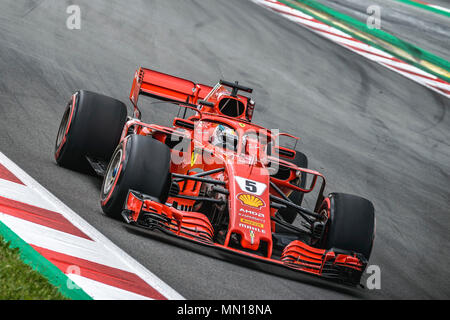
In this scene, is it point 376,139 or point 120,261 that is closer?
point 120,261

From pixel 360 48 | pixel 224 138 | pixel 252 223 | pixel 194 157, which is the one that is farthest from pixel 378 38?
pixel 252 223

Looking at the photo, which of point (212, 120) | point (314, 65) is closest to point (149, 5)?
point (314, 65)

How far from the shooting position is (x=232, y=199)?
6.83m

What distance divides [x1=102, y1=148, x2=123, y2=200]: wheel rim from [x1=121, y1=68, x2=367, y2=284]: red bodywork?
49 cm

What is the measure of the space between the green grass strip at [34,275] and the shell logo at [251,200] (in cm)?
228

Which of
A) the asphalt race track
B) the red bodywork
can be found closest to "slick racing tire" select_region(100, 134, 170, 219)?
the red bodywork

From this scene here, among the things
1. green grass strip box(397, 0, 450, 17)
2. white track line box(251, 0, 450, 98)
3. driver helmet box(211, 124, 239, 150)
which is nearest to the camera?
driver helmet box(211, 124, 239, 150)

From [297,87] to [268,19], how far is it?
442 cm

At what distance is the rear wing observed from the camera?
999cm

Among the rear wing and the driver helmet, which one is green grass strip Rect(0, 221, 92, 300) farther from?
the rear wing

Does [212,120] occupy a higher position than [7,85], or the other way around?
[212,120]

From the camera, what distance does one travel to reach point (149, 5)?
773 inches
